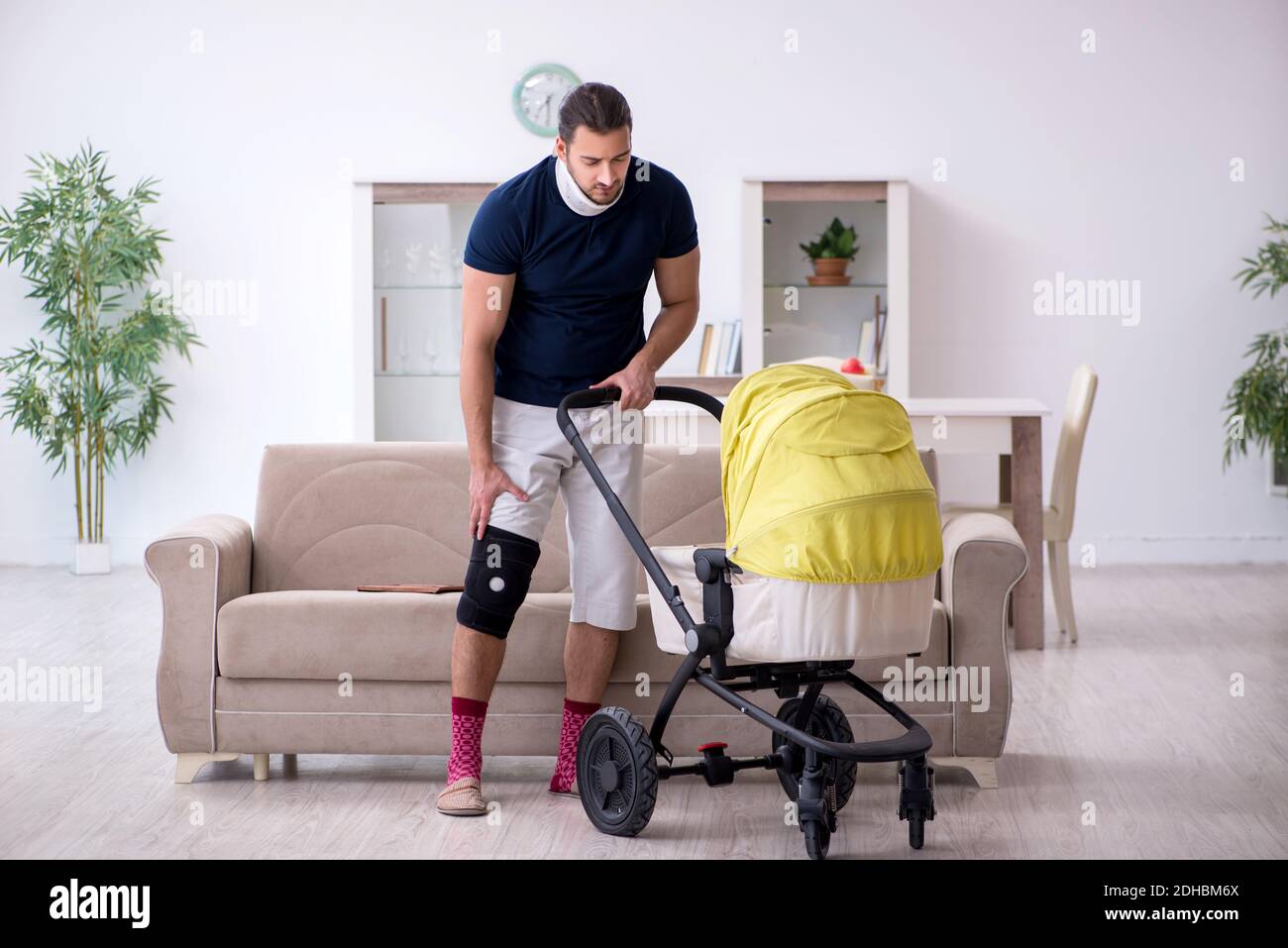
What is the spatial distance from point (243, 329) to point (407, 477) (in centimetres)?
330

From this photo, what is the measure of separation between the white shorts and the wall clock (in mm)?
3701

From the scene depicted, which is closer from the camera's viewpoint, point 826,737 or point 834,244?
point 826,737

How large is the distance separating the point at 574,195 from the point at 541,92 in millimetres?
3787

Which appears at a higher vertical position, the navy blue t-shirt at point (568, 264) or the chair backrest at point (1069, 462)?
the navy blue t-shirt at point (568, 264)

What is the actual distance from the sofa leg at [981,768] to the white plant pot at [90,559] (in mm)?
4353

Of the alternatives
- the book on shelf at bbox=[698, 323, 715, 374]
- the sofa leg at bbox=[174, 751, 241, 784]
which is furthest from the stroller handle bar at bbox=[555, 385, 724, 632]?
the book on shelf at bbox=[698, 323, 715, 374]

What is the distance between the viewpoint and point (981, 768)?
3.02m

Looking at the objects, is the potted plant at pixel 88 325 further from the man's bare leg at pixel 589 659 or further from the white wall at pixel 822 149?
the man's bare leg at pixel 589 659

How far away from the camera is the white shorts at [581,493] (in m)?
2.82

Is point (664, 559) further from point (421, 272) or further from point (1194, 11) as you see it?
point (1194, 11)

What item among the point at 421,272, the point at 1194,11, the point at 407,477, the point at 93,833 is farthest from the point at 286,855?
the point at 1194,11

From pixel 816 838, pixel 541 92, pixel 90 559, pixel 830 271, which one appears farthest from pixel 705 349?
pixel 816 838

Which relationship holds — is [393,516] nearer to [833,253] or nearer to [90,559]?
[833,253]

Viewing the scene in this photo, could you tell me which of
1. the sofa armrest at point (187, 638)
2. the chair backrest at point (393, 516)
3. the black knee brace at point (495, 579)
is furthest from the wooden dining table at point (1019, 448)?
the sofa armrest at point (187, 638)
